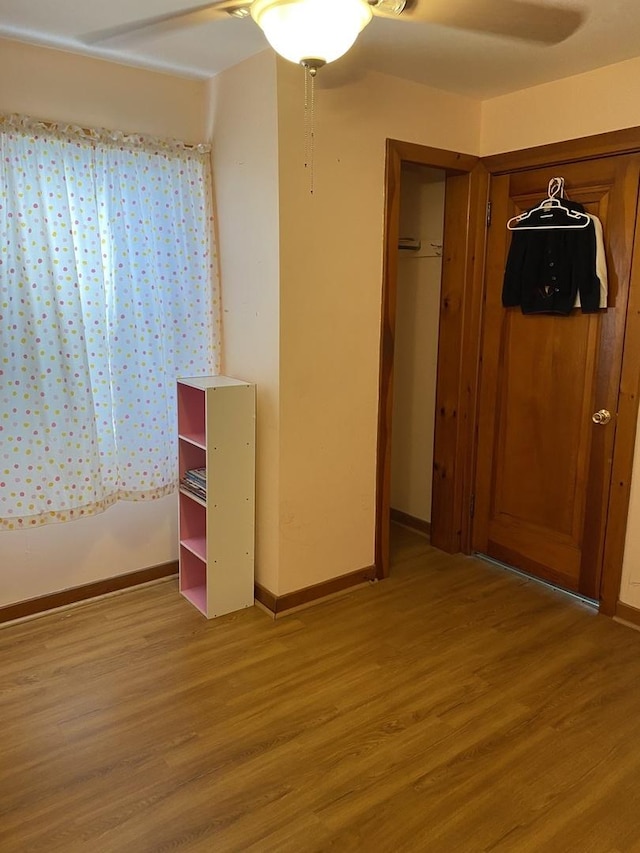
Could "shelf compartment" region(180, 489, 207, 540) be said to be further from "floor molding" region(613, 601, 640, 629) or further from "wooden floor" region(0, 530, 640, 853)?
"floor molding" region(613, 601, 640, 629)

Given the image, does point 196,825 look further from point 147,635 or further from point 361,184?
point 361,184

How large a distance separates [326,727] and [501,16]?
2531mm

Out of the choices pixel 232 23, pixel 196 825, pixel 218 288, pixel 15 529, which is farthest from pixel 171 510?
pixel 232 23

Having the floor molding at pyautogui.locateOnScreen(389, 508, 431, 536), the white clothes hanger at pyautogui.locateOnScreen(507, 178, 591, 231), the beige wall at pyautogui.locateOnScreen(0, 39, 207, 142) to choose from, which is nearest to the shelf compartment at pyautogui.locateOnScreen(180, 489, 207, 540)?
the floor molding at pyautogui.locateOnScreen(389, 508, 431, 536)

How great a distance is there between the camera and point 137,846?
5.84ft

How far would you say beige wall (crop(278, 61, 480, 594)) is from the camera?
278 cm

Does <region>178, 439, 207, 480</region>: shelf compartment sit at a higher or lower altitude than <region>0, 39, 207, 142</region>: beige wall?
lower

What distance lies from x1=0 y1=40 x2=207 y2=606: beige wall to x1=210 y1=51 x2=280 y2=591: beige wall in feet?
0.68

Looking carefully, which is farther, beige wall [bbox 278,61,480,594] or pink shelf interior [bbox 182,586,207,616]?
pink shelf interior [bbox 182,586,207,616]

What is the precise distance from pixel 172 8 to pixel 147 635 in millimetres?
2466

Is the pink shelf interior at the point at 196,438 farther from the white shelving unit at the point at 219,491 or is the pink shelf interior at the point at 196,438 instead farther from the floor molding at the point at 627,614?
the floor molding at the point at 627,614

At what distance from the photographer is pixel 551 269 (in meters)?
3.04

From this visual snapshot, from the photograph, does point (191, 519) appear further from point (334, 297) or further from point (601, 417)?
point (601, 417)

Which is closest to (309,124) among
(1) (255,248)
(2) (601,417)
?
(1) (255,248)
